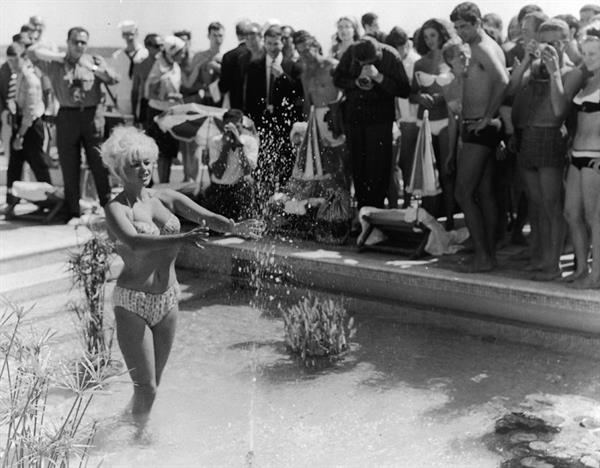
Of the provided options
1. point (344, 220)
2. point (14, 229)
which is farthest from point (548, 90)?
point (14, 229)

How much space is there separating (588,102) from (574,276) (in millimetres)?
1321

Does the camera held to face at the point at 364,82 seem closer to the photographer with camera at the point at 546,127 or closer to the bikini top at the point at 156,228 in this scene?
the photographer with camera at the point at 546,127

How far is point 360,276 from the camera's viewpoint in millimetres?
7930

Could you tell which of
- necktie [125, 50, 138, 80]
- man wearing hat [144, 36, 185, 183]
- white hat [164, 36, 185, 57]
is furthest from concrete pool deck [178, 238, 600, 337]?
necktie [125, 50, 138, 80]

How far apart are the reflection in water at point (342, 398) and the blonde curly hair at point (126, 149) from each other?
1.52 m

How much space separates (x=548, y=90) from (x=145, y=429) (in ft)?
12.6

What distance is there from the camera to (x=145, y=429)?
531 cm

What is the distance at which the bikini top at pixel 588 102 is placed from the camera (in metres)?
6.62

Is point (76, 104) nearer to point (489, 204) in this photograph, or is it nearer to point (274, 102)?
point (274, 102)

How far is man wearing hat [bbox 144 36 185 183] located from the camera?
10.6 m

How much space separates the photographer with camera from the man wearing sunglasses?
448 cm

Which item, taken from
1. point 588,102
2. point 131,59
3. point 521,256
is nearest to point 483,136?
point 588,102

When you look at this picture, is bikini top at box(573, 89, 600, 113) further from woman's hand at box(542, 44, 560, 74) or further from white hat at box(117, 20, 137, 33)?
white hat at box(117, 20, 137, 33)

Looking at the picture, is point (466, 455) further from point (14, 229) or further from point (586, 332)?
point (14, 229)
